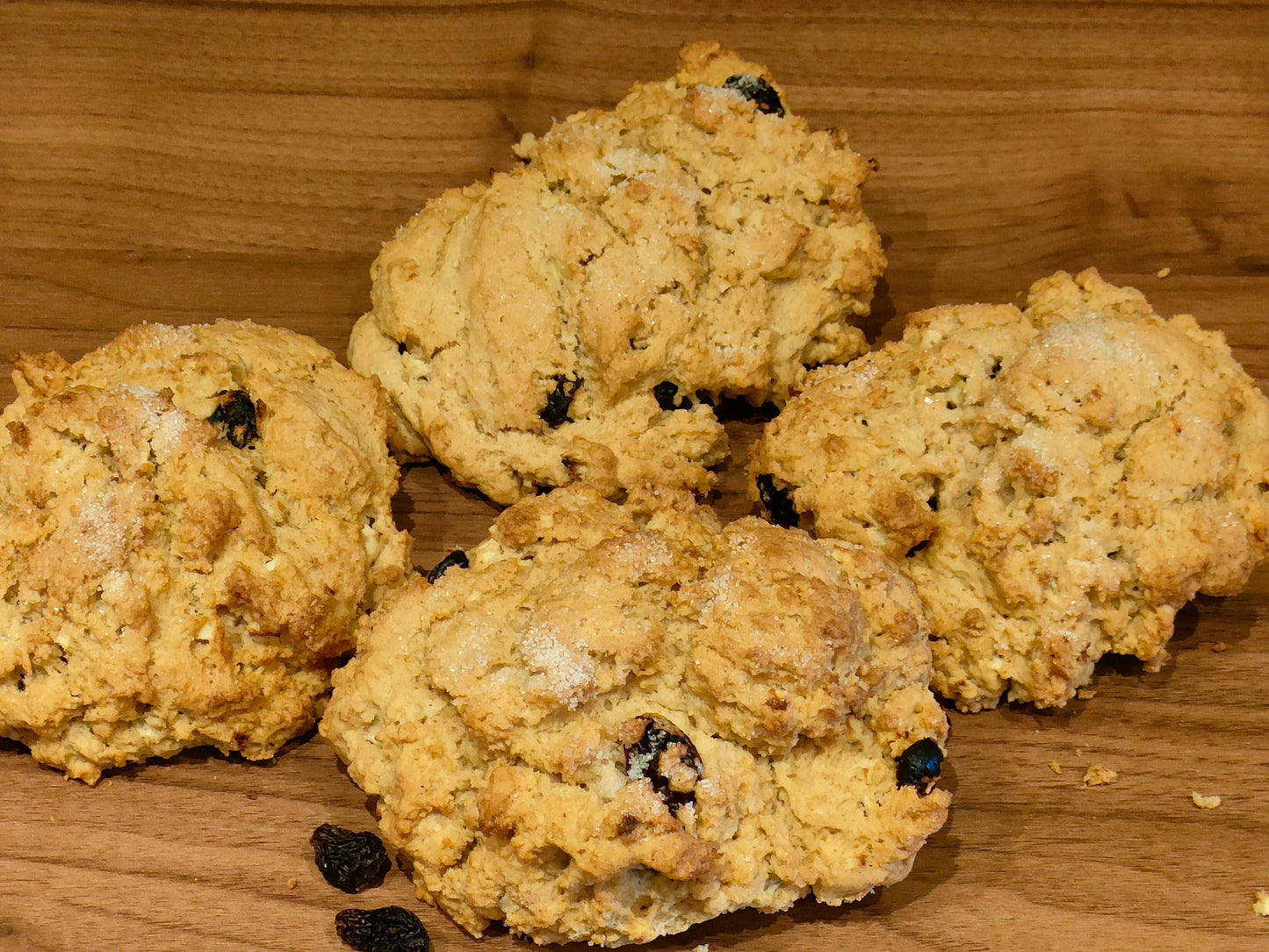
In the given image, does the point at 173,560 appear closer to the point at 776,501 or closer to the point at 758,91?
the point at 776,501

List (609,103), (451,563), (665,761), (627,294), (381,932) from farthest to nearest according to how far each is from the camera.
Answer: (609,103)
(627,294)
(451,563)
(381,932)
(665,761)

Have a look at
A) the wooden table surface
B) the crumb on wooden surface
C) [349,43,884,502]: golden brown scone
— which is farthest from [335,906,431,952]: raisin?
the crumb on wooden surface

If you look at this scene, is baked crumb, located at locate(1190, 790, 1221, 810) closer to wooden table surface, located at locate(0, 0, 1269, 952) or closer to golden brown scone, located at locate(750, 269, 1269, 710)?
wooden table surface, located at locate(0, 0, 1269, 952)

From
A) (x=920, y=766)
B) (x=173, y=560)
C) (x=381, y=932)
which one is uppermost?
(x=173, y=560)

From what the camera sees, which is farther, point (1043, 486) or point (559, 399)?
point (559, 399)

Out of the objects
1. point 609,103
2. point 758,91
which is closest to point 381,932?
point 758,91

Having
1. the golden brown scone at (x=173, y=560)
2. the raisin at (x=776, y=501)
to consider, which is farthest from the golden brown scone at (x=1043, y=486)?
the golden brown scone at (x=173, y=560)
